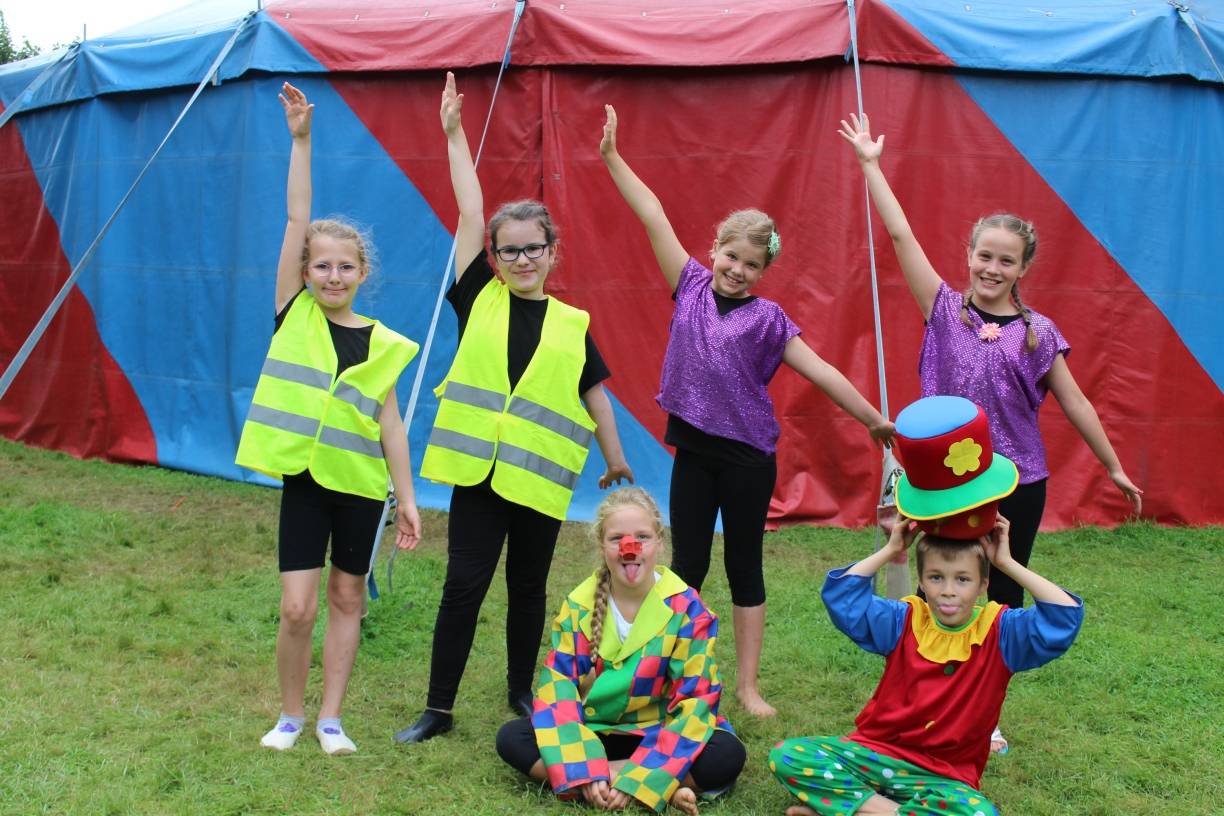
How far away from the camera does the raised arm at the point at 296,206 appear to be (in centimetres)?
312

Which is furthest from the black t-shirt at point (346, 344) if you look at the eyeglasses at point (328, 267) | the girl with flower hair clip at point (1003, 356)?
the girl with flower hair clip at point (1003, 356)

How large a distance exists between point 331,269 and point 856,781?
1.82m

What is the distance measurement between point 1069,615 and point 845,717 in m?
1.09

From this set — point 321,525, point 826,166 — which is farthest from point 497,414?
point 826,166

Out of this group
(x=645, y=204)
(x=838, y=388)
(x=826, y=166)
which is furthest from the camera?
(x=826, y=166)

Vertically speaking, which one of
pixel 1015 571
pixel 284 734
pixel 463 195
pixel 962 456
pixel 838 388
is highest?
pixel 463 195

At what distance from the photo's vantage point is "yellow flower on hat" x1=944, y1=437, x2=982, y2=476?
105 inches

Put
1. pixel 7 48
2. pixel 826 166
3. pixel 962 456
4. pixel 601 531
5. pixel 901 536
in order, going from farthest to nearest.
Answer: pixel 7 48 < pixel 826 166 < pixel 601 531 < pixel 901 536 < pixel 962 456

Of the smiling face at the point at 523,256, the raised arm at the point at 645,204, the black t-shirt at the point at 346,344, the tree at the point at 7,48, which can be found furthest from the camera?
the tree at the point at 7,48

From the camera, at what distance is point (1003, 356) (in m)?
3.15

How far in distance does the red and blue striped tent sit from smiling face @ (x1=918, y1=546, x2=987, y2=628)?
3048 mm

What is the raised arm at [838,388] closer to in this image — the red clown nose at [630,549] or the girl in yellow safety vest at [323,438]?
the red clown nose at [630,549]

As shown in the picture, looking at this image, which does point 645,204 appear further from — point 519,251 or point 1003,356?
point 1003,356

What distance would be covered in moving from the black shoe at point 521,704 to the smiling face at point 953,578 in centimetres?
128
